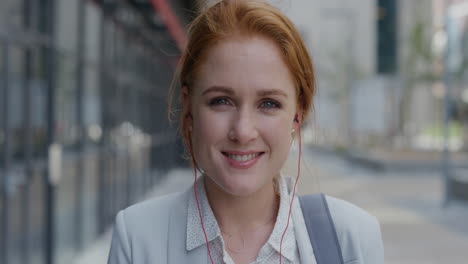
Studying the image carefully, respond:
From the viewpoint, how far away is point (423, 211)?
10930 millimetres

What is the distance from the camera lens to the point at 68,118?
681 centimetres

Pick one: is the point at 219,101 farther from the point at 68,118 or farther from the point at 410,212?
the point at 410,212

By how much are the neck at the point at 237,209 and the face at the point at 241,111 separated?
10cm

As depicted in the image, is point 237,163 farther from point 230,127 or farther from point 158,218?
point 158,218

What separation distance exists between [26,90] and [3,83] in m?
0.57

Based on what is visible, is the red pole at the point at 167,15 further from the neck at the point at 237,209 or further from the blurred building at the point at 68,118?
the neck at the point at 237,209

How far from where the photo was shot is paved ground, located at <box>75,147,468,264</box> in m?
7.34

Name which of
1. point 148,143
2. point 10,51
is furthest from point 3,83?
point 148,143

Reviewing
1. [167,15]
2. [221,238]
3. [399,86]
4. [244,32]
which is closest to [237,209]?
[221,238]

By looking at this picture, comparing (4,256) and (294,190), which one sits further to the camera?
(4,256)

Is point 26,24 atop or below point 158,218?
atop

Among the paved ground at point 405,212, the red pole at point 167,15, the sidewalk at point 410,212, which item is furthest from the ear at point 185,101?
the red pole at point 167,15

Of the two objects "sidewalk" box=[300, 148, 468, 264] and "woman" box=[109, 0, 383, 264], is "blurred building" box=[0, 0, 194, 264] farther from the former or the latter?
"sidewalk" box=[300, 148, 468, 264]

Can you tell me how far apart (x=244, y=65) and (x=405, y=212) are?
9.87 metres
